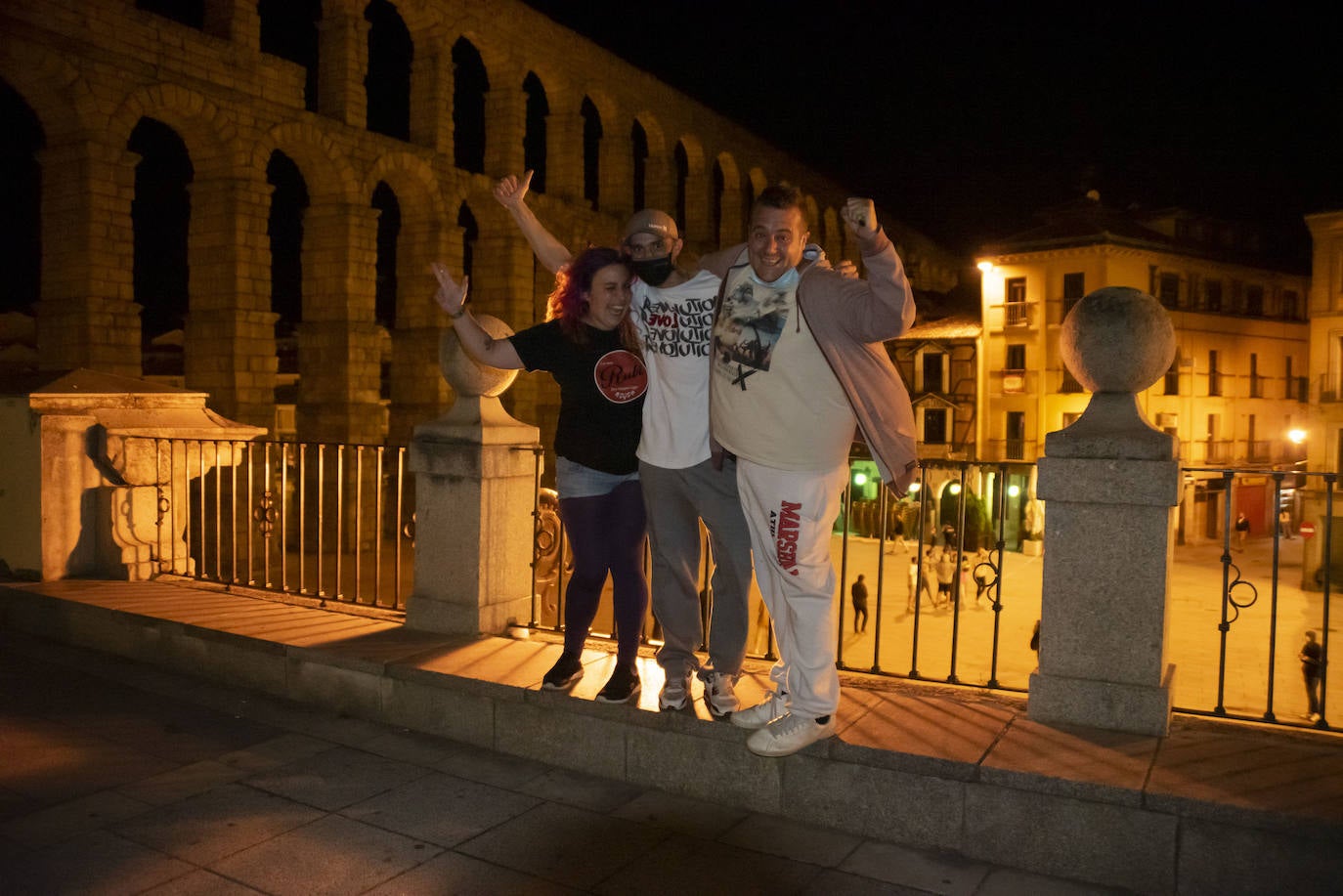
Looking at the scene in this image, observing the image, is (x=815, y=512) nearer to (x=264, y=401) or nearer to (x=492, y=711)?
(x=492, y=711)

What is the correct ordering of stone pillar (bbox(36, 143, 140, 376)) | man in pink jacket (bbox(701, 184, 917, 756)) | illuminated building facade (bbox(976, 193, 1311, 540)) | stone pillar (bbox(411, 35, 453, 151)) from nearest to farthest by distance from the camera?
man in pink jacket (bbox(701, 184, 917, 756)), stone pillar (bbox(36, 143, 140, 376)), stone pillar (bbox(411, 35, 453, 151)), illuminated building facade (bbox(976, 193, 1311, 540))

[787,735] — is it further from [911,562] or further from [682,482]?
[911,562]

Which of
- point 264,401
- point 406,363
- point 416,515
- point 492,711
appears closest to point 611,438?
point 492,711

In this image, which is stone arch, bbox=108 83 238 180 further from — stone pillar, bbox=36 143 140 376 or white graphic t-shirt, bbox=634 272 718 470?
white graphic t-shirt, bbox=634 272 718 470

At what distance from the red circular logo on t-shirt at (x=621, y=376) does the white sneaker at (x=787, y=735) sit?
1.32 metres

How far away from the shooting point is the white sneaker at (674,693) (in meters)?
3.74

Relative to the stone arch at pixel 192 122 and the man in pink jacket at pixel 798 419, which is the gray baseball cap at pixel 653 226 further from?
the stone arch at pixel 192 122

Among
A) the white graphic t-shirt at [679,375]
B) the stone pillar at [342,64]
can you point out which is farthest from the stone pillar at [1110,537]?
the stone pillar at [342,64]

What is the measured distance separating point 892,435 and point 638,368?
1.05 metres

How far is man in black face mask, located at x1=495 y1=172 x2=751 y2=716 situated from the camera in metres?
3.59

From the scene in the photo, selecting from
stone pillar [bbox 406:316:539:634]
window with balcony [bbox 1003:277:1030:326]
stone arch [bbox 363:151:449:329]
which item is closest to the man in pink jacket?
stone pillar [bbox 406:316:539:634]

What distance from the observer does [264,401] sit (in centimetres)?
2102

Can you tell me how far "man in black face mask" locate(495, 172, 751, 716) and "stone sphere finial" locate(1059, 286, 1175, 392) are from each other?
1.32m

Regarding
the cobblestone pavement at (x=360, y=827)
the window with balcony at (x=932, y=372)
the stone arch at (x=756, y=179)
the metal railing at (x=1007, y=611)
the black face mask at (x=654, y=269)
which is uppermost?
the stone arch at (x=756, y=179)
